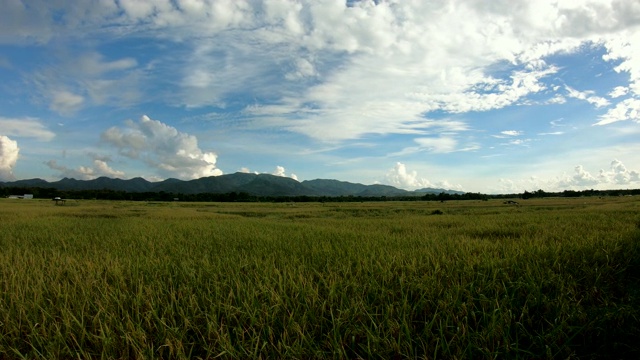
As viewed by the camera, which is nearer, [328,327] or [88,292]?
[328,327]

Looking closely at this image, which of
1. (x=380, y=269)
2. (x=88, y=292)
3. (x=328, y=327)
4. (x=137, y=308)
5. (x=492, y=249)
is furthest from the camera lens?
(x=492, y=249)

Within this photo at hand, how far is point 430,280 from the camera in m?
3.40

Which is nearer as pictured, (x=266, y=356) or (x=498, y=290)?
(x=266, y=356)

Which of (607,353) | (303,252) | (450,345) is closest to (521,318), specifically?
(607,353)

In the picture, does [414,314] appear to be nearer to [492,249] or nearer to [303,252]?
[303,252]

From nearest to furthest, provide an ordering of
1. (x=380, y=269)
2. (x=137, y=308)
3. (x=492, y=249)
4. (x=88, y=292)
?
(x=137, y=308) < (x=88, y=292) < (x=380, y=269) < (x=492, y=249)

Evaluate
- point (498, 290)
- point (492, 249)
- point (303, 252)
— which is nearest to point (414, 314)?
point (498, 290)

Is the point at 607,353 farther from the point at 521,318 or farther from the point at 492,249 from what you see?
the point at 492,249

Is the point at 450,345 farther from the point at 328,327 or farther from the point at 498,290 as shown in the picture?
the point at 498,290

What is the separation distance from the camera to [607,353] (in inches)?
88.0

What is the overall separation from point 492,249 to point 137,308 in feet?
16.9

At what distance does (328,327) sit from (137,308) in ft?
5.28

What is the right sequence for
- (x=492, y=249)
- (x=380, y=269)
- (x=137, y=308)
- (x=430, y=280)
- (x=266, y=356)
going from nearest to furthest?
(x=266, y=356) < (x=137, y=308) < (x=430, y=280) < (x=380, y=269) < (x=492, y=249)

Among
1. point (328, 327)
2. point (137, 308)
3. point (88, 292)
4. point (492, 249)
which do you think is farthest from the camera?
point (492, 249)
